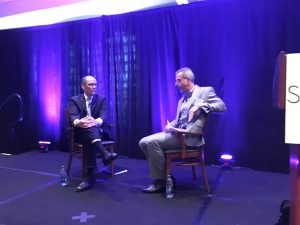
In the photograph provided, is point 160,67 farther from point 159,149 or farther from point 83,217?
point 83,217

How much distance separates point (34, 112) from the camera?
4.71 m

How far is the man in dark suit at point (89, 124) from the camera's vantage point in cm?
275

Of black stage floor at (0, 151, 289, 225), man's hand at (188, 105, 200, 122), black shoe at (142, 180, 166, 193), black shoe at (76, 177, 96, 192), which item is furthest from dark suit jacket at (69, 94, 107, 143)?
man's hand at (188, 105, 200, 122)

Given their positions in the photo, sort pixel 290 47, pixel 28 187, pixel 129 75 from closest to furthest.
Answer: pixel 28 187, pixel 290 47, pixel 129 75

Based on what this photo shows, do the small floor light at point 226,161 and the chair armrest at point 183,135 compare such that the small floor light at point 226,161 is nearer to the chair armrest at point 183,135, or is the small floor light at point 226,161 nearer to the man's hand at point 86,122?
the chair armrest at point 183,135

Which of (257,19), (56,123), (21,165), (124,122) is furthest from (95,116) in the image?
(257,19)

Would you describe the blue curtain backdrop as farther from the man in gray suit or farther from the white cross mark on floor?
the white cross mark on floor

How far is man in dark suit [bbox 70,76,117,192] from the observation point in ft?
9.04

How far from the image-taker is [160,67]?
3.73 metres

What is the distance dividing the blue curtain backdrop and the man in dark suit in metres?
0.90

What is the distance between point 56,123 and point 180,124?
8.21 feet

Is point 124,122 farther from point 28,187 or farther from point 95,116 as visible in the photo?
point 28,187

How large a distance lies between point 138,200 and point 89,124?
86 centimetres

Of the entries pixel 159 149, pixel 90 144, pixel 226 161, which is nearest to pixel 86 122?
pixel 90 144
